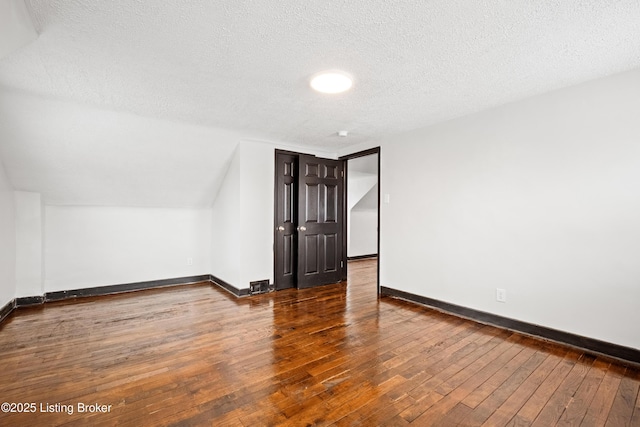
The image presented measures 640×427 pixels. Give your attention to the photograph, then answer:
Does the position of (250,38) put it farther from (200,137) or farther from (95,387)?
(95,387)

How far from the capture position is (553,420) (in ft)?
5.13

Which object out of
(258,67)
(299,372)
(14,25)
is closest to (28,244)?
(14,25)

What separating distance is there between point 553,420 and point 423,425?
0.73 m

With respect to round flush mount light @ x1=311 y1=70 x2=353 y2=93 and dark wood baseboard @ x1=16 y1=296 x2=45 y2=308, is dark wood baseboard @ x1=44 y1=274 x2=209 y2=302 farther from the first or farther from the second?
round flush mount light @ x1=311 y1=70 x2=353 y2=93

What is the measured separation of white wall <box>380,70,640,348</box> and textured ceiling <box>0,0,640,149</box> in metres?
0.29

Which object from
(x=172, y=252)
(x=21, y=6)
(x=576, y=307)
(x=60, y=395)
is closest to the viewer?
(x=21, y=6)

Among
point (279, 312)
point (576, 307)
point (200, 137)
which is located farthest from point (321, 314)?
point (200, 137)

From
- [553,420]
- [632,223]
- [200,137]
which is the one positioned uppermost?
[200,137]

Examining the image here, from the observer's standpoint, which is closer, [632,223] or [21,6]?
[21,6]

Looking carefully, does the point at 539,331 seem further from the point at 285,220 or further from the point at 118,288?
the point at 118,288

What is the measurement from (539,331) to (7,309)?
547 centimetres

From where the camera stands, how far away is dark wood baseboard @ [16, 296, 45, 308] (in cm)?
340

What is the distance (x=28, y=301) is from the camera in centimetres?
345

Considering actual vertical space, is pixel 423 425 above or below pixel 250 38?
below
